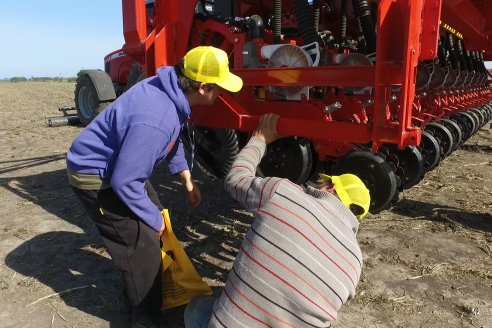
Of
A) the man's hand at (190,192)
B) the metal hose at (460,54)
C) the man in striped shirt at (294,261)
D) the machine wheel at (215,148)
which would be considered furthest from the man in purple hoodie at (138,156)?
the metal hose at (460,54)

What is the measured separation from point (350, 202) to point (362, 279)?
1.55 metres

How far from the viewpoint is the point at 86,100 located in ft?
24.5

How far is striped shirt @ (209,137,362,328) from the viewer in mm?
1567

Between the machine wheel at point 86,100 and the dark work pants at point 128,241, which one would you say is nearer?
the dark work pants at point 128,241

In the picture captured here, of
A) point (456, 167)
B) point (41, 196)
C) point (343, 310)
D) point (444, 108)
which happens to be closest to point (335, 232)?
point (343, 310)

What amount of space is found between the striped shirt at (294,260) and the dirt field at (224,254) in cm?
107

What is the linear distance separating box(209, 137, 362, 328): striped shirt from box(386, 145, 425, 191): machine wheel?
2087 mm

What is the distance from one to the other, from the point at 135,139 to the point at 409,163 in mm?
2381

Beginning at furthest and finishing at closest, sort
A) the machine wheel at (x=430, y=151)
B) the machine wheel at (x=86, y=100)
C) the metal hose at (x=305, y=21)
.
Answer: the machine wheel at (x=86, y=100)
the machine wheel at (x=430, y=151)
the metal hose at (x=305, y=21)

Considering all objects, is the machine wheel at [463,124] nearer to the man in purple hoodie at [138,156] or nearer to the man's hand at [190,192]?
the man's hand at [190,192]

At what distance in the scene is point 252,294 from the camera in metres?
1.65

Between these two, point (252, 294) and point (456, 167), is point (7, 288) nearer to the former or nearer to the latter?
point (252, 294)

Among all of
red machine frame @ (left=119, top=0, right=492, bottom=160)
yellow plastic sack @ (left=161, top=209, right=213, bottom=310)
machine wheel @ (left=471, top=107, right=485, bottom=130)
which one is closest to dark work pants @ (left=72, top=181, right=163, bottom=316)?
yellow plastic sack @ (left=161, top=209, right=213, bottom=310)

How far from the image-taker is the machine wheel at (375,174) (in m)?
2.77
